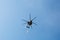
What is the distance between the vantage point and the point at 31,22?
2483 inches

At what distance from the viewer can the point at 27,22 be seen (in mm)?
63156

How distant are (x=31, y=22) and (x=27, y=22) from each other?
3081 mm
